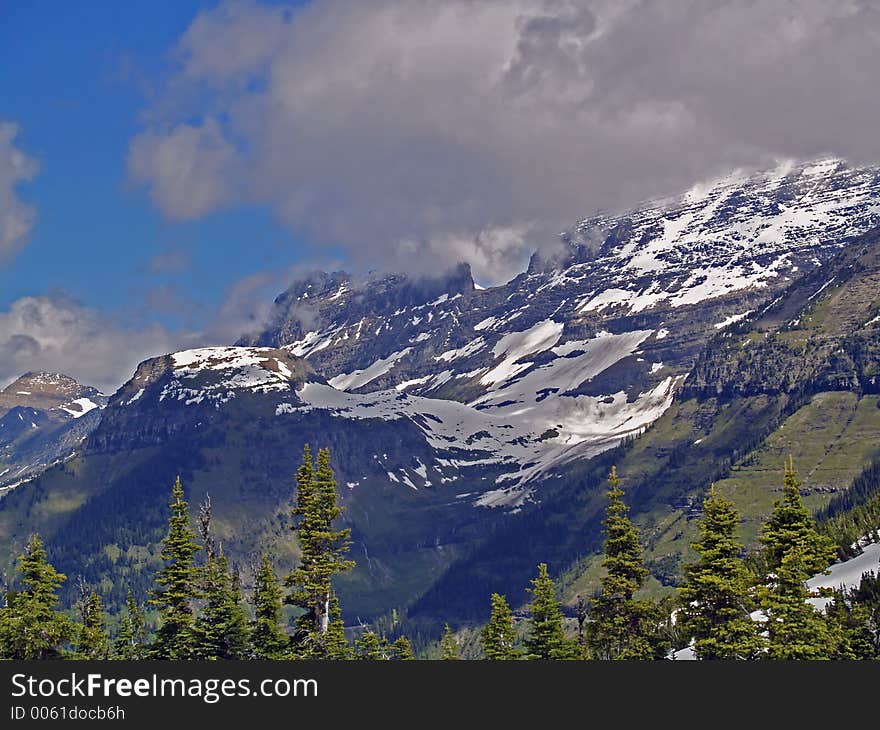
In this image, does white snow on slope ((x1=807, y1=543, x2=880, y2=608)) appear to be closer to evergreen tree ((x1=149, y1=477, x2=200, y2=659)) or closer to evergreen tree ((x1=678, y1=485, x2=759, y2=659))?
evergreen tree ((x1=678, y1=485, x2=759, y2=659))

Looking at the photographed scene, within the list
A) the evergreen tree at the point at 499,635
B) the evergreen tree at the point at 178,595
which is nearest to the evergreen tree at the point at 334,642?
the evergreen tree at the point at 178,595

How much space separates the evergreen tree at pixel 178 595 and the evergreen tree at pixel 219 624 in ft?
4.25

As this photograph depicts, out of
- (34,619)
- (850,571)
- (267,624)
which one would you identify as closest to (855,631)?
(267,624)

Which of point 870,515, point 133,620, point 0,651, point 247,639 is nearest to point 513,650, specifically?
point 247,639

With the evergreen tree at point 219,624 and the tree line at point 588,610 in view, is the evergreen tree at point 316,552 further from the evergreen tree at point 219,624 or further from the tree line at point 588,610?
the evergreen tree at point 219,624

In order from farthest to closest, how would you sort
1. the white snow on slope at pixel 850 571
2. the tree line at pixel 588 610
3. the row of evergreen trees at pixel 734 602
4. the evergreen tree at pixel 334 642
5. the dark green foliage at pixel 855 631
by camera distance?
1. the white snow on slope at pixel 850 571
2. the evergreen tree at pixel 334 642
3. the dark green foliage at pixel 855 631
4. the tree line at pixel 588 610
5. the row of evergreen trees at pixel 734 602

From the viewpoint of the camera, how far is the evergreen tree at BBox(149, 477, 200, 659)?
94.8m

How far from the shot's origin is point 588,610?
94188 mm

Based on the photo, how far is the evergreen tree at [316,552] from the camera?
9200 cm

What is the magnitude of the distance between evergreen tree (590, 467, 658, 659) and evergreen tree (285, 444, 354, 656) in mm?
20107

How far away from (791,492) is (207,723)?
45.3 metres

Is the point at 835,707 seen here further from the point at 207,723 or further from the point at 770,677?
the point at 207,723

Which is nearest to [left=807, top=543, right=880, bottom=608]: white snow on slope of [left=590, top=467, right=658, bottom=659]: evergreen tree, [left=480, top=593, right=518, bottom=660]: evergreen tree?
[left=480, top=593, right=518, bottom=660]: evergreen tree

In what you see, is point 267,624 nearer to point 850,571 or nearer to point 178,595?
point 178,595
